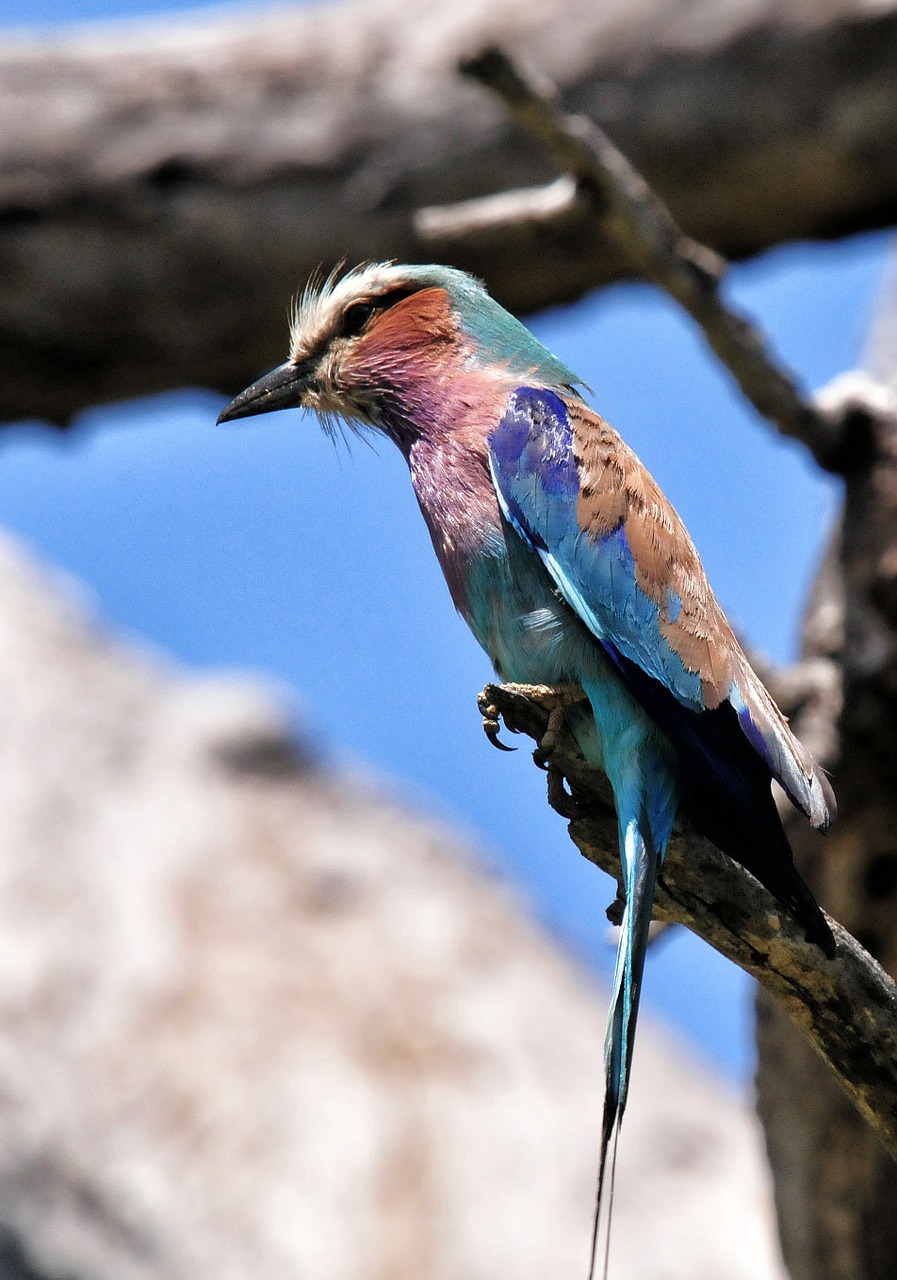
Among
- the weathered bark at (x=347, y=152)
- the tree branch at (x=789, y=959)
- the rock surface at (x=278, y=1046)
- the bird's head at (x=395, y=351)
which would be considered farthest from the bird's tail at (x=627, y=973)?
the rock surface at (x=278, y=1046)

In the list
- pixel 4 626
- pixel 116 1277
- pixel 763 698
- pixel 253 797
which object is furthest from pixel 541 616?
pixel 4 626

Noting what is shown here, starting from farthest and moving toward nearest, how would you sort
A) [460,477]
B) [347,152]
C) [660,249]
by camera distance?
[347,152]
[660,249]
[460,477]

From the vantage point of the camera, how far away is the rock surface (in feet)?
32.7

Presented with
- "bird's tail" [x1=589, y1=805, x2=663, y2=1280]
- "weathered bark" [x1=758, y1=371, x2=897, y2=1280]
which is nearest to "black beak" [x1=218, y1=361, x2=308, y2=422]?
"bird's tail" [x1=589, y1=805, x2=663, y2=1280]

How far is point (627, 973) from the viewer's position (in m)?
3.42

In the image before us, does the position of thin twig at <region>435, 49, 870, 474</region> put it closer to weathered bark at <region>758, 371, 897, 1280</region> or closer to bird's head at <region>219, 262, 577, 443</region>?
weathered bark at <region>758, 371, 897, 1280</region>

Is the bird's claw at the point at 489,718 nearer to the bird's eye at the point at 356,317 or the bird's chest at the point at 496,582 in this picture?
the bird's chest at the point at 496,582

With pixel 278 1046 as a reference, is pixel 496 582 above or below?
below

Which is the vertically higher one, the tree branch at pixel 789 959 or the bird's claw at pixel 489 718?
the bird's claw at pixel 489 718

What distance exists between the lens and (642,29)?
6.65 metres

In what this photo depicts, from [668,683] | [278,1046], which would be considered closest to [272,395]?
[668,683]

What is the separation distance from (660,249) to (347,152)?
6.81 ft

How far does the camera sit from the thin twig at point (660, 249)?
5136 mm

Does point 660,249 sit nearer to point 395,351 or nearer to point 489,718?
point 395,351
